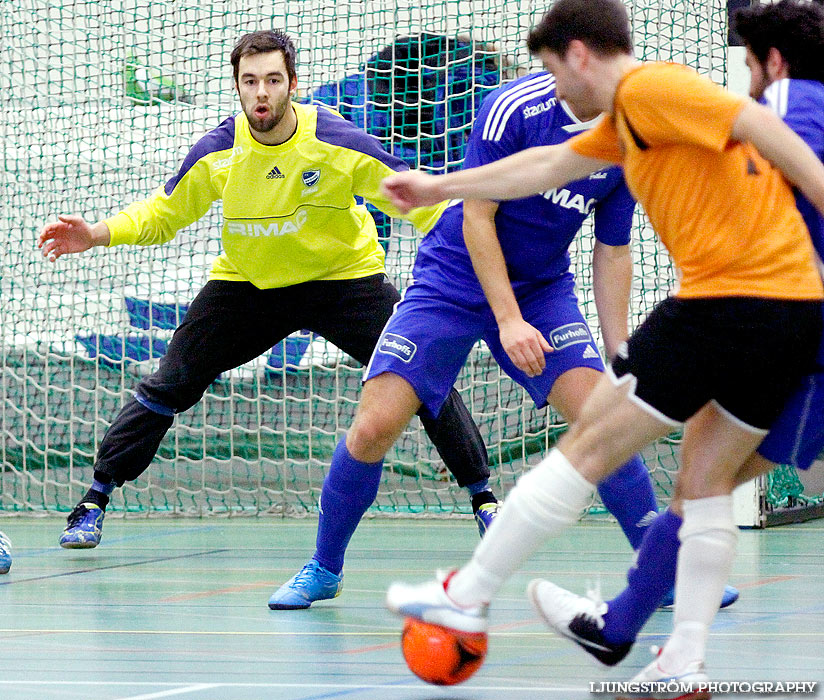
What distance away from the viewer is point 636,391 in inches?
86.7

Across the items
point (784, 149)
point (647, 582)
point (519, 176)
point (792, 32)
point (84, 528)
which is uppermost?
point (792, 32)

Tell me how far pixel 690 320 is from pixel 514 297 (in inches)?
41.8

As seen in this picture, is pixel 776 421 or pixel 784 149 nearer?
pixel 784 149

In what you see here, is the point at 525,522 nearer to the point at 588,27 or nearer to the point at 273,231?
the point at 588,27

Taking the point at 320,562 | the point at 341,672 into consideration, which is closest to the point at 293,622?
the point at 320,562

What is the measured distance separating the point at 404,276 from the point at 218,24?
1.80 m

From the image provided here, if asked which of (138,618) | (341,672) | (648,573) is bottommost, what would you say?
(138,618)

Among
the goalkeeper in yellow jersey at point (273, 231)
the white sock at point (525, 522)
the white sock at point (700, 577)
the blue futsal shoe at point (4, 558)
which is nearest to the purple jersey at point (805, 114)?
the white sock at point (700, 577)

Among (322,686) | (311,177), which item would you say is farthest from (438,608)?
(311,177)

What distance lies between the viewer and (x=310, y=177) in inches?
165

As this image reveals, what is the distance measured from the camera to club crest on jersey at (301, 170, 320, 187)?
4.18m

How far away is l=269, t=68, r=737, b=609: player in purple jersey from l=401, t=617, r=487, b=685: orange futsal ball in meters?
0.99

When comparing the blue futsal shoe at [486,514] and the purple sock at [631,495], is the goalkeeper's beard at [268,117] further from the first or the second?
the purple sock at [631,495]

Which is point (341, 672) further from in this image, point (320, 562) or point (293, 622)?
point (320, 562)
